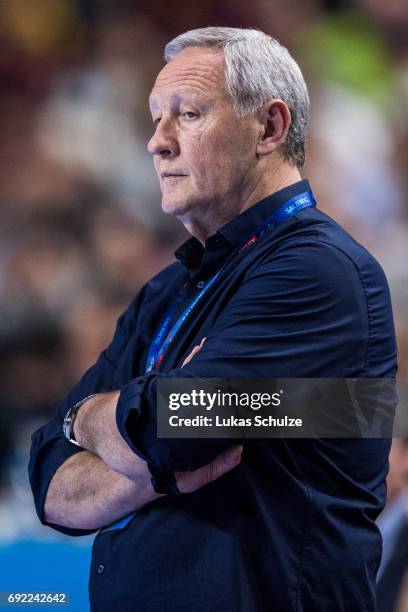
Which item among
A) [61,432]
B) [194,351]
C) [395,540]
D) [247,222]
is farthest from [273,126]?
[395,540]

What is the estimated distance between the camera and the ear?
1617 millimetres

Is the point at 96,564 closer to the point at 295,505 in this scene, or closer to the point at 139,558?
the point at 139,558

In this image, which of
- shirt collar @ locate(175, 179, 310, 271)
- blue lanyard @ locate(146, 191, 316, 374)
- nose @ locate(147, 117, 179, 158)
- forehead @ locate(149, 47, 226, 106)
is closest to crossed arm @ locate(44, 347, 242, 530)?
blue lanyard @ locate(146, 191, 316, 374)

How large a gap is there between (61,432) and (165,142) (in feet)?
1.96

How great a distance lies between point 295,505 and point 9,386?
1.55m

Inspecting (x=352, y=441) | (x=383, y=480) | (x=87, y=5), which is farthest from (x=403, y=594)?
(x=87, y=5)

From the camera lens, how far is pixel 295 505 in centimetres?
134

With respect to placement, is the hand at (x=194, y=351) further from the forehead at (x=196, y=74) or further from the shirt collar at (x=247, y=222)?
the forehead at (x=196, y=74)

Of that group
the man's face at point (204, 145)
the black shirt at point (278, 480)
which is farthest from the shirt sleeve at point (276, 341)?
the man's face at point (204, 145)

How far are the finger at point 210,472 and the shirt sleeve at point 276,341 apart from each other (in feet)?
0.07

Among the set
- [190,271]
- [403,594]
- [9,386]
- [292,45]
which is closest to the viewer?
[190,271]

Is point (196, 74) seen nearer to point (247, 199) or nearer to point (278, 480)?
point (247, 199)
